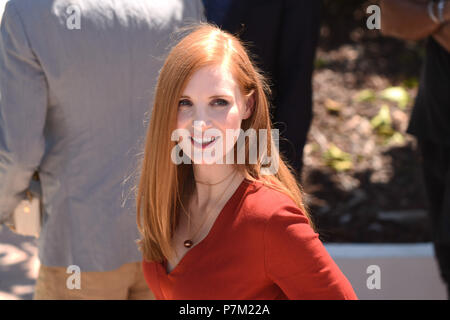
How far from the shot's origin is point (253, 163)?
5.50 feet

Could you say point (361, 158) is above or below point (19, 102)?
below

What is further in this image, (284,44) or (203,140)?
(284,44)

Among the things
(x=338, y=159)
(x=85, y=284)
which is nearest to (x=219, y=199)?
(x=85, y=284)

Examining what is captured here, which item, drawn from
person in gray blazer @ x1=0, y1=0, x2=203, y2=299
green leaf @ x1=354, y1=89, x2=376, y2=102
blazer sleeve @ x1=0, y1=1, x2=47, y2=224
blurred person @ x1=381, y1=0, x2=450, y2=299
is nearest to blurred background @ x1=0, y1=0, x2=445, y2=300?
green leaf @ x1=354, y1=89, x2=376, y2=102

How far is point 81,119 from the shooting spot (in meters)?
2.14

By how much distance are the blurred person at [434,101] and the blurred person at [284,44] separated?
740mm

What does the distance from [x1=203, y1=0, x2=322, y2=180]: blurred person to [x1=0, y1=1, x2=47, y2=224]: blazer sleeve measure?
73 centimetres

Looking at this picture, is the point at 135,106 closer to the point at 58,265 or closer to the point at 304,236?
the point at 58,265

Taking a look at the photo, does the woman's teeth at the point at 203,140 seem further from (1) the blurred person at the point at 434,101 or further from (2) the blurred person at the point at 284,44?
(1) the blurred person at the point at 434,101

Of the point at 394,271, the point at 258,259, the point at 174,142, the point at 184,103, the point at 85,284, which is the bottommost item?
the point at 394,271

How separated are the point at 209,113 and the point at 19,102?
796mm

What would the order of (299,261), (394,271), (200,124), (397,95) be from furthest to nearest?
1. (397,95)
2. (394,271)
3. (200,124)
4. (299,261)

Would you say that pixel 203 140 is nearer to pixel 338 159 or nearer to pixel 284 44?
pixel 284 44

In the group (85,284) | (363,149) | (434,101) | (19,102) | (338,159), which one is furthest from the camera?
(363,149)
